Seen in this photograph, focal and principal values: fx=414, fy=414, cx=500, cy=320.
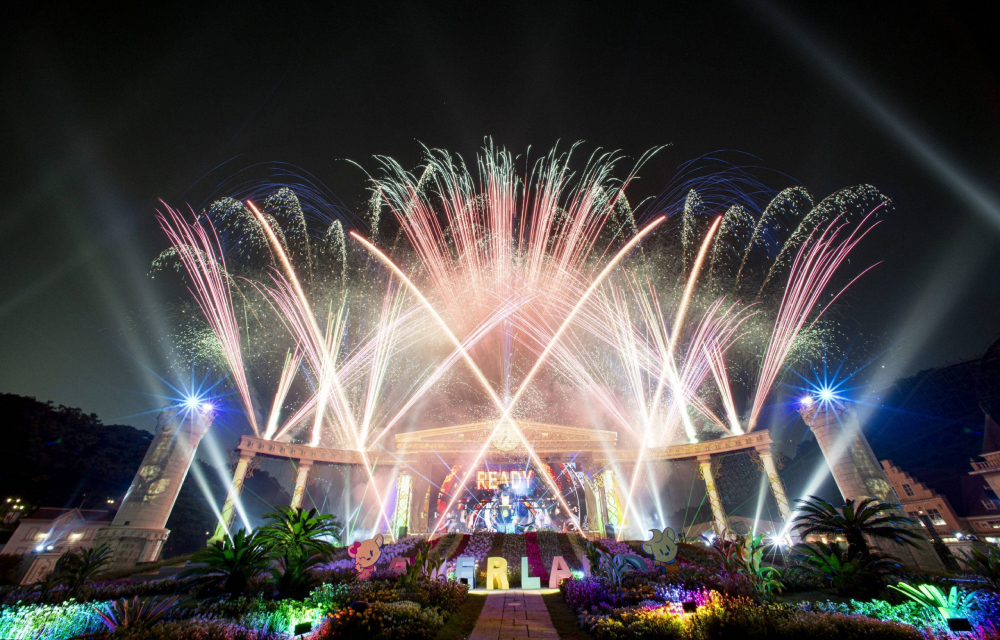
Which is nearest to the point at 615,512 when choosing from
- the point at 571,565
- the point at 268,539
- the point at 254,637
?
the point at 571,565

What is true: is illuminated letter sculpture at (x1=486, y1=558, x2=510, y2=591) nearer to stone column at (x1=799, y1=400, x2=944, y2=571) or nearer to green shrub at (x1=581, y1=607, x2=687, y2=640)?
green shrub at (x1=581, y1=607, x2=687, y2=640)

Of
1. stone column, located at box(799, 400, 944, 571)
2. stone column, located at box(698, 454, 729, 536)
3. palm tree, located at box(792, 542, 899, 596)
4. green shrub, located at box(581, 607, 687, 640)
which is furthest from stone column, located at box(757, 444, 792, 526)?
green shrub, located at box(581, 607, 687, 640)

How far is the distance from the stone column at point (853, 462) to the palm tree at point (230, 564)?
116 feet

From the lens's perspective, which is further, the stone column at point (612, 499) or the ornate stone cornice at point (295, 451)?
the stone column at point (612, 499)

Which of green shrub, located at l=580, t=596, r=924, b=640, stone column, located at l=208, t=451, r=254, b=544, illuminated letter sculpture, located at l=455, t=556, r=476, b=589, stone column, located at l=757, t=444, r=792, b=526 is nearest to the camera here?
green shrub, located at l=580, t=596, r=924, b=640

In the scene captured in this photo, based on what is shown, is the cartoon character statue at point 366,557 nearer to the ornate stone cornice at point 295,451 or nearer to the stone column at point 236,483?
the stone column at point 236,483

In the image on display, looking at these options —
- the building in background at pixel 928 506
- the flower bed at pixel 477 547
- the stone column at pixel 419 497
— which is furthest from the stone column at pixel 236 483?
the building in background at pixel 928 506

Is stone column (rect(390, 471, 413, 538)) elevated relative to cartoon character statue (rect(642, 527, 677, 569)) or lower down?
elevated

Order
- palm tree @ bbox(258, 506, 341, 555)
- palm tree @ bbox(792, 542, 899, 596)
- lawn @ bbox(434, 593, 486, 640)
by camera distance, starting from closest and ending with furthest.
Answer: lawn @ bbox(434, 593, 486, 640) → palm tree @ bbox(258, 506, 341, 555) → palm tree @ bbox(792, 542, 899, 596)

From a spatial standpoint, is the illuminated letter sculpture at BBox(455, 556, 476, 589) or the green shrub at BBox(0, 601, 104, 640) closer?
the green shrub at BBox(0, 601, 104, 640)

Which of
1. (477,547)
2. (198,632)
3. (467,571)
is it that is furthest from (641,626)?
(477,547)

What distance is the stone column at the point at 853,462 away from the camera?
2536cm

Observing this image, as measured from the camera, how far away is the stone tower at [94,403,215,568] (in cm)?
2742

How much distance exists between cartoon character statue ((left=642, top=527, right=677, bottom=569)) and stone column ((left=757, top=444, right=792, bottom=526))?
22924mm
